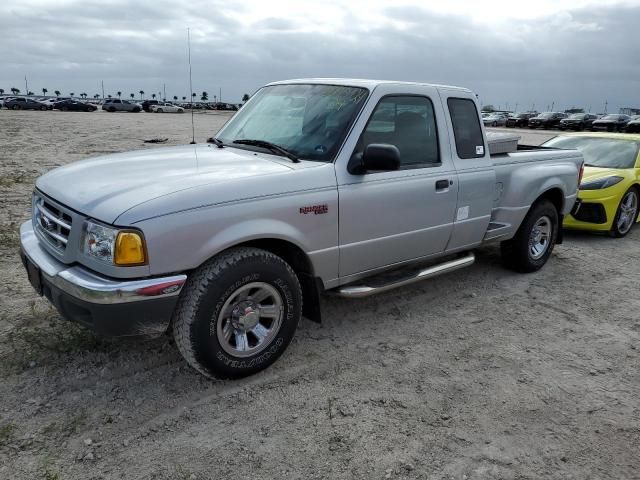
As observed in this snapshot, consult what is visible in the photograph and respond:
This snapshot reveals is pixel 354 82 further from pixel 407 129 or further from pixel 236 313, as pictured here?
pixel 236 313

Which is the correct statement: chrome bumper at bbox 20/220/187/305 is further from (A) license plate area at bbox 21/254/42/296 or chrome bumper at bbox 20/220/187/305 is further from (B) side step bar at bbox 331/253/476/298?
(B) side step bar at bbox 331/253/476/298

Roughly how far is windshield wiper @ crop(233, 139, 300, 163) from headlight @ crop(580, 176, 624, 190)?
5464mm

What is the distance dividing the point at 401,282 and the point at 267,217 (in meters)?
1.41

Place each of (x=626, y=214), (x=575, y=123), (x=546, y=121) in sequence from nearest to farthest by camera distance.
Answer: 1. (x=626, y=214)
2. (x=575, y=123)
3. (x=546, y=121)

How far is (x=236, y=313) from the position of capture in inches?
130

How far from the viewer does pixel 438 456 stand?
2775 millimetres

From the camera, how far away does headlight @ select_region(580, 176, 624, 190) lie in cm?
745

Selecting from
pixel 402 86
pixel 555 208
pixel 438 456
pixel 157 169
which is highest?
pixel 402 86

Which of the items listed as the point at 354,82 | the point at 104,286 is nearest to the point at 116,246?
the point at 104,286

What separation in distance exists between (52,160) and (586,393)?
521 inches

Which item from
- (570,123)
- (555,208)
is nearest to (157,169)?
(555,208)

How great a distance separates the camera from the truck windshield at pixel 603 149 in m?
8.03

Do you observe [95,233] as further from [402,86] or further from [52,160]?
[52,160]

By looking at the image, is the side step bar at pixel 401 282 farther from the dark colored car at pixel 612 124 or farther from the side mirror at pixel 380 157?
the dark colored car at pixel 612 124
